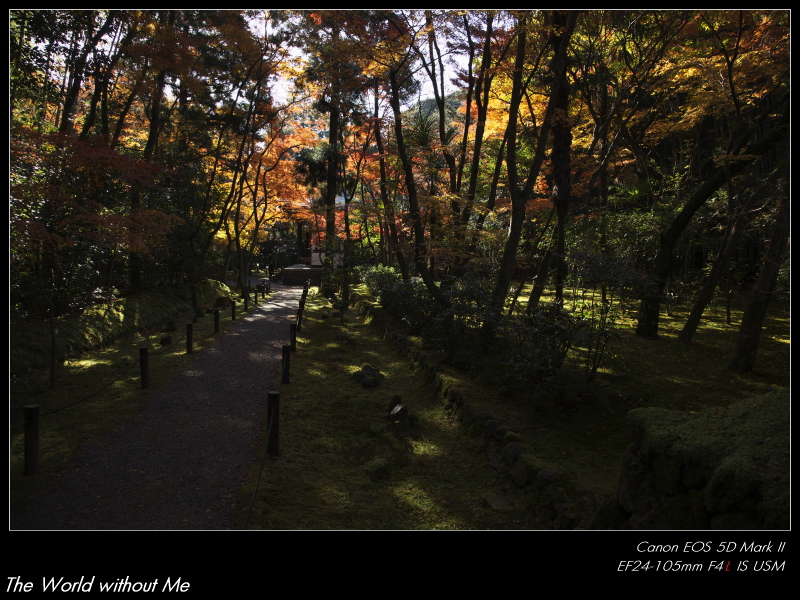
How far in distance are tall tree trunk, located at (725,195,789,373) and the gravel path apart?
722cm

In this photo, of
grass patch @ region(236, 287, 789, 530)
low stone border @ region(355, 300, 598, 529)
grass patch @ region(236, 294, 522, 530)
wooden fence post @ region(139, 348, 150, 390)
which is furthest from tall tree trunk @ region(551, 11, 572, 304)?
wooden fence post @ region(139, 348, 150, 390)

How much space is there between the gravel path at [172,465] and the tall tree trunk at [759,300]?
23.7 feet

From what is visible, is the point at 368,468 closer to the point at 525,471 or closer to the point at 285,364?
the point at 525,471

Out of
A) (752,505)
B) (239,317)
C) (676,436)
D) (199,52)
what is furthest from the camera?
(239,317)

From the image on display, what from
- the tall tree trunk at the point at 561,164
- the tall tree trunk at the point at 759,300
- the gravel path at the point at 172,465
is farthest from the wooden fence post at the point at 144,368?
the tall tree trunk at the point at 759,300

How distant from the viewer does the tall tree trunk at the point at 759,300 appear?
21.8 feet

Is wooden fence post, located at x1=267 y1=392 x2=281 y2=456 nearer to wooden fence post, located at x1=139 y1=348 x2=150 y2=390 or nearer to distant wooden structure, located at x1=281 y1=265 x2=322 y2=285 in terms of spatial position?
wooden fence post, located at x1=139 y1=348 x2=150 y2=390

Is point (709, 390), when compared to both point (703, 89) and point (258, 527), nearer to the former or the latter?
point (258, 527)

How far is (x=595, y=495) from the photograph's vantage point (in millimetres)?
3793

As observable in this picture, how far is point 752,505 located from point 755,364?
262 inches

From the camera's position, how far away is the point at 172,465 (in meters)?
4.54

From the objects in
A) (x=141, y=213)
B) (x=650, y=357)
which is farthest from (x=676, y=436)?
(x=141, y=213)

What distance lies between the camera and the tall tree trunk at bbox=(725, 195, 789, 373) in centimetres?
664

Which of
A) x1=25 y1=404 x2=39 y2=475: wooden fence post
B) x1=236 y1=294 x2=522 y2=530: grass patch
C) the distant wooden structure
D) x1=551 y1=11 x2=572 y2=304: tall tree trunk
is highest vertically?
x1=551 y1=11 x2=572 y2=304: tall tree trunk
